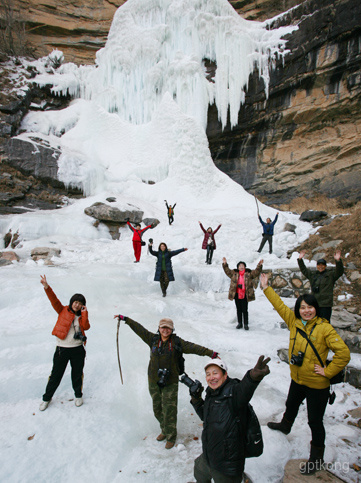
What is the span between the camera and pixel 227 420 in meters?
1.76

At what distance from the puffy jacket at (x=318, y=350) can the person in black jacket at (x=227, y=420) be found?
2.72ft

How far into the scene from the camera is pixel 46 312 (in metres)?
5.33

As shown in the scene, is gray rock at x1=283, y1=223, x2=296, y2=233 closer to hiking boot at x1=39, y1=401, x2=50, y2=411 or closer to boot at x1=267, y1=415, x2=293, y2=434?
boot at x1=267, y1=415, x2=293, y2=434

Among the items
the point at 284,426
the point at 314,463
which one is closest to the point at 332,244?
the point at 284,426

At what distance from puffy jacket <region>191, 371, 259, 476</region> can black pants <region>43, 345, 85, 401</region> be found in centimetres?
183

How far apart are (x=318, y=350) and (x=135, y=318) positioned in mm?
3950

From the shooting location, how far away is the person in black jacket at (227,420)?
172 cm

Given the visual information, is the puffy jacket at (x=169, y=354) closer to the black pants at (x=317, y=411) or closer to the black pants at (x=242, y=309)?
the black pants at (x=317, y=411)

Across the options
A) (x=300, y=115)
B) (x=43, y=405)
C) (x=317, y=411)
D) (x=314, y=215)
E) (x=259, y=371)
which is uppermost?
(x=300, y=115)

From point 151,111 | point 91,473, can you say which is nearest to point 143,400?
point 91,473

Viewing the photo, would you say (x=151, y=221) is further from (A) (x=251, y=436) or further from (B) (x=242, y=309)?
(A) (x=251, y=436)

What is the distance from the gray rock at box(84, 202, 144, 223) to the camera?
1319 cm

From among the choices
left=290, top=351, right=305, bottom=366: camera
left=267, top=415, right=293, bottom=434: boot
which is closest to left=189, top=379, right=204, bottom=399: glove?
left=290, top=351, right=305, bottom=366: camera

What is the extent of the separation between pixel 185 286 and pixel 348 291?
433 centimetres
